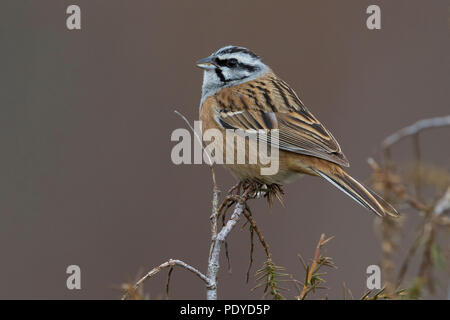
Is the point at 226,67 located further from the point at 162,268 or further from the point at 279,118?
the point at 162,268

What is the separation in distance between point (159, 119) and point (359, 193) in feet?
14.3

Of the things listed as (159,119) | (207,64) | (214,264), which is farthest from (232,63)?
(214,264)

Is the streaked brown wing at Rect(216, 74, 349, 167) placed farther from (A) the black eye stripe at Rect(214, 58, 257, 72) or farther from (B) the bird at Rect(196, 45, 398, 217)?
(A) the black eye stripe at Rect(214, 58, 257, 72)

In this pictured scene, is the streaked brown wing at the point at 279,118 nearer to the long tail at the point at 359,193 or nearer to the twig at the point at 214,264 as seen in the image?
the long tail at the point at 359,193

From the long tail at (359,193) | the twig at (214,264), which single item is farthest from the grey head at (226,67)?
the twig at (214,264)

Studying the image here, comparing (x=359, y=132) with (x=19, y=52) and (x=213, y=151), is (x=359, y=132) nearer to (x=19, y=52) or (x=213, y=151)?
(x=213, y=151)

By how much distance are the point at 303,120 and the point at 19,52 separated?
525 centimetres

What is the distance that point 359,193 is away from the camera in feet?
13.3

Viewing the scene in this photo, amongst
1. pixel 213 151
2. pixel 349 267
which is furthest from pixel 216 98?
pixel 349 267

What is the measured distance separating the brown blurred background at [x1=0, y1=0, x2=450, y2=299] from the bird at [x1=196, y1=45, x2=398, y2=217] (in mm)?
1940

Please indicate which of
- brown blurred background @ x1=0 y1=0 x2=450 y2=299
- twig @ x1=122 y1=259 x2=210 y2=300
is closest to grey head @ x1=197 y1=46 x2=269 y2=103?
brown blurred background @ x1=0 y1=0 x2=450 y2=299

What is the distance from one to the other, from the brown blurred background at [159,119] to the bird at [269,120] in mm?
1940

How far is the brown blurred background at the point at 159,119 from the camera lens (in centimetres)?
702
